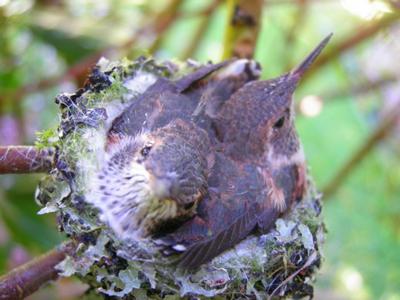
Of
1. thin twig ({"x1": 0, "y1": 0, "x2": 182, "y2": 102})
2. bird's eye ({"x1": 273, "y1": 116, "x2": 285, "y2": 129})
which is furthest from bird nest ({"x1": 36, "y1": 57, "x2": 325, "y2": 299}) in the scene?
thin twig ({"x1": 0, "y1": 0, "x2": 182, "y2": 102})

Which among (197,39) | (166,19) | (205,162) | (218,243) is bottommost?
(218,243)

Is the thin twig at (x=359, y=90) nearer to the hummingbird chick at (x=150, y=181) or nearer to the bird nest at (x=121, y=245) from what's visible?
the bird nest at (x=121, y=245)

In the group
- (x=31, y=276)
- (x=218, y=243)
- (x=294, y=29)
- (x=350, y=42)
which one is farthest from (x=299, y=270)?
(x=294, y=29)

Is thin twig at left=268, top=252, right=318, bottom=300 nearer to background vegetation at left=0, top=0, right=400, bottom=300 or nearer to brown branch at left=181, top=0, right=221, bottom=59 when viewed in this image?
background vegetation at left=0, top=0, right=400, bottom=300

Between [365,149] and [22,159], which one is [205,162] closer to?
[22,159]

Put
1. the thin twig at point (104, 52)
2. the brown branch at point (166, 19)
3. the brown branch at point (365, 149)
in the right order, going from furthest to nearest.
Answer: the brown branch at point (365, 149) < the brown branch at point (166, 19) < the thin twig at point (104, 52)

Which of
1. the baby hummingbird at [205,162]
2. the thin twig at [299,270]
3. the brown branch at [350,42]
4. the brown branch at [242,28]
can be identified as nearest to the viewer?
the baby hummingbird at [205,162]

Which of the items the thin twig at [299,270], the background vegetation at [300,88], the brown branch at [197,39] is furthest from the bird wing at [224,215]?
the brown branch at [197,39]

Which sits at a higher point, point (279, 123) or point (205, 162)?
point (279, 123)
